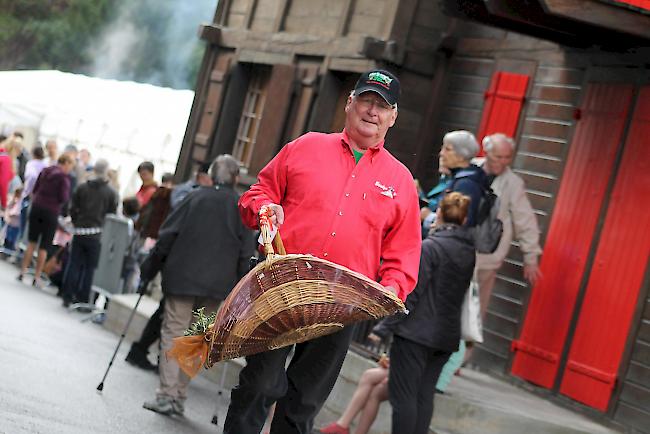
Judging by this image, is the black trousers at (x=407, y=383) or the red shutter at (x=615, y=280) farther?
the red shutter at (x=615, y=280)

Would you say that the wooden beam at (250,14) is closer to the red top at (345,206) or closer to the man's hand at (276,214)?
the red top at (345,206)

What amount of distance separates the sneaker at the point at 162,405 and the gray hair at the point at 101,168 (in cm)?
767

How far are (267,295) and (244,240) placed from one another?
17.5ft

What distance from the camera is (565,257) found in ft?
41.3

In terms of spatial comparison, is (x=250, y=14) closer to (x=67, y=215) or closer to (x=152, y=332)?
(x=67, y=215)

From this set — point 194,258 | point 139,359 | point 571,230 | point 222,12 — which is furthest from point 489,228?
point 222,12

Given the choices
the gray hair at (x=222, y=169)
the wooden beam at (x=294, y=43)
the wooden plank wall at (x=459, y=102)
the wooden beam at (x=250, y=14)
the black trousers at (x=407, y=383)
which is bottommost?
the black trousers at (x=407, y=383)

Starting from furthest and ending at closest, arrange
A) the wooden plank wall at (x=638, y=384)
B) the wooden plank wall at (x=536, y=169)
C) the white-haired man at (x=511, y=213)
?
1. the wooden plank wall at (x=536, y=169)
2. the white-haired man at (x=511, y=213)
3. the wooden plank wall at (x=638, y=384)

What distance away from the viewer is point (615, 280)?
11781 mm

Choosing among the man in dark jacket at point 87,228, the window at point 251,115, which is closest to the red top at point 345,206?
the man in dark jacket at point 87,228

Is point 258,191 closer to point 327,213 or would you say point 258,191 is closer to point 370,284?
point 327,213

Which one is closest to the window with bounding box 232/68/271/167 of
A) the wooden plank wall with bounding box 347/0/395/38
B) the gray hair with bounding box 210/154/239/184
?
the wooden plank wall with bounding box 347/0/395/38

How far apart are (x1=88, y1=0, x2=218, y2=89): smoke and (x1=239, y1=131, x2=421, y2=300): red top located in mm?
52536

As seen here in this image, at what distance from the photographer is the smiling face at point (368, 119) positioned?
21.9ft
